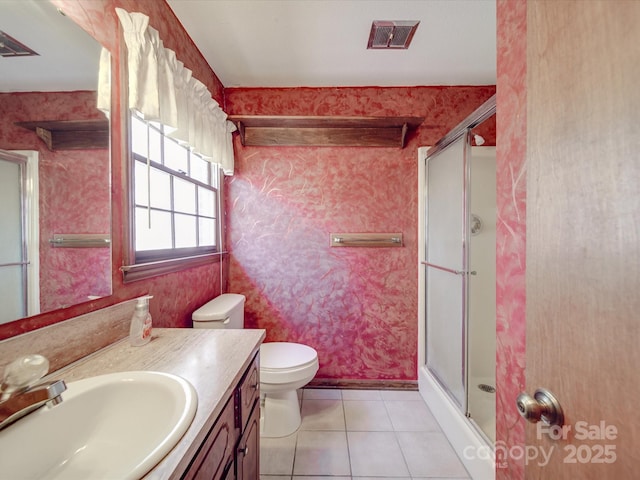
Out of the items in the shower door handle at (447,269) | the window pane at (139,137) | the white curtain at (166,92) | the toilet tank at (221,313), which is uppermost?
the white curtain at (166,92)

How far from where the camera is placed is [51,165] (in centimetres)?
74

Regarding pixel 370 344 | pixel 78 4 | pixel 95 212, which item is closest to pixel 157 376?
pixel 95 212

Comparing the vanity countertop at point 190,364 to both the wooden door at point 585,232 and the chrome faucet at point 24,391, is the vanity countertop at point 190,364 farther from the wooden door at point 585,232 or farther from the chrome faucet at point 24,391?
the wooden door at point 585,232

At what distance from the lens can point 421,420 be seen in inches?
68.9

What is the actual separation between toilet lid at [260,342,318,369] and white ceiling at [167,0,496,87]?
198cm

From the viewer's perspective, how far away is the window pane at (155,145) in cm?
130

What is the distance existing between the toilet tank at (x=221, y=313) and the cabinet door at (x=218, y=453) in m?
0.77

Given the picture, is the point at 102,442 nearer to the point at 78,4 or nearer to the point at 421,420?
the point at 78,4

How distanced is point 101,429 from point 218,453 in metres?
0.31

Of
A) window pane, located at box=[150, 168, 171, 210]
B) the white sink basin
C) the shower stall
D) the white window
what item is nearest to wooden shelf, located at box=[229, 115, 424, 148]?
the shower stall

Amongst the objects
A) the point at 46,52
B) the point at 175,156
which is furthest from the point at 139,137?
the point at 46,52

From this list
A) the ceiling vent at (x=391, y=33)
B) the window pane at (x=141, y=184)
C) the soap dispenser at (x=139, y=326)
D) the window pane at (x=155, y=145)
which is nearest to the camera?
the soap dispenser at (x=139, y=326)

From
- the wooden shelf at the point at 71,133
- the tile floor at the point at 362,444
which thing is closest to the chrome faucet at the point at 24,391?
the wooden shelf at the point at 71,133

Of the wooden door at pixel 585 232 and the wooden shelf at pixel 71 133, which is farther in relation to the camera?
the wooden shelf at pixel 71 133
